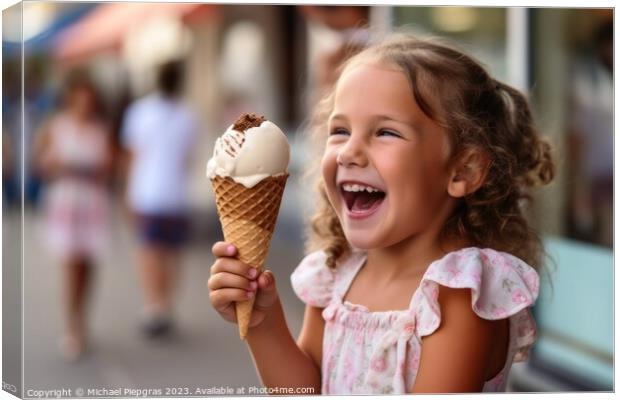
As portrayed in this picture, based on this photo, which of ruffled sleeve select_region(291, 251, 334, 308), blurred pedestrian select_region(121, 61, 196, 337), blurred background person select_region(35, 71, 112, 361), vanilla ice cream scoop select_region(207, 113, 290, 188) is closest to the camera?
vanilla ice cream scoop select_region(207, 113, 290, 188)

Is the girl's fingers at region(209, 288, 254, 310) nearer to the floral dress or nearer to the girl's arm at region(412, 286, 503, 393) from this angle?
the floral dress

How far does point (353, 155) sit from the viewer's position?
2.17 m

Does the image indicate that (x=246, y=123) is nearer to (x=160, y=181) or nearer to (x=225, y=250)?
(x=225, y=250)

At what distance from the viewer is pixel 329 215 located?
253cm

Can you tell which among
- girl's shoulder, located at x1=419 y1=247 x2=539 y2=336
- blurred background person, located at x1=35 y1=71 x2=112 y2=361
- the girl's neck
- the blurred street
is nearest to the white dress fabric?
blurred background person, located at x1=35 y1=71 x2=112 y2=361

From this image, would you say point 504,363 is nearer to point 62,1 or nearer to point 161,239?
point 62,1

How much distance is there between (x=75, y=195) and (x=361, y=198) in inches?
157

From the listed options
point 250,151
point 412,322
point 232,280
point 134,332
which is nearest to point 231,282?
point 232,280

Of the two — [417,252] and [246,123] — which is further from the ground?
[246,123]

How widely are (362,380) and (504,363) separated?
34cm

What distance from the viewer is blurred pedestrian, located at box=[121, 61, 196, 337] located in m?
6.29

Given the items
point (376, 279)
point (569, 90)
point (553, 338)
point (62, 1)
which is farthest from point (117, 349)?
point (376, 279)

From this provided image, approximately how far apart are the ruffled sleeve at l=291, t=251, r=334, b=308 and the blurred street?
0.87 feet

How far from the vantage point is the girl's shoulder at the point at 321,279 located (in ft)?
7.89
